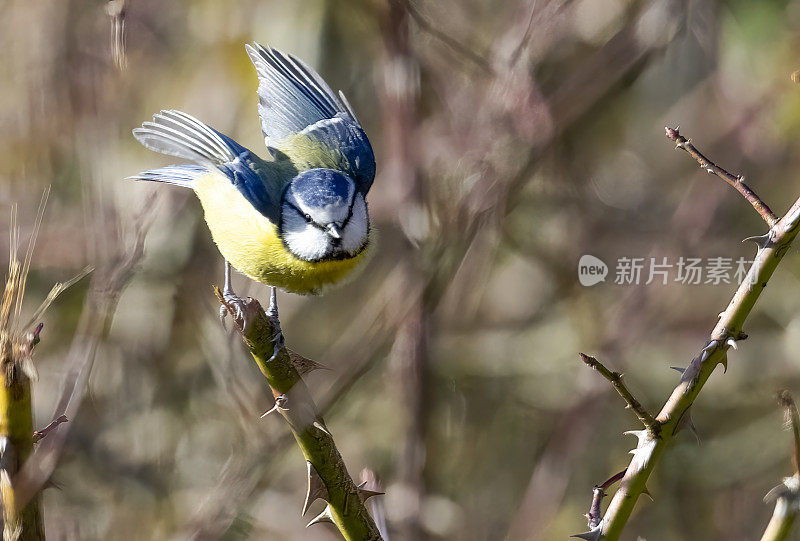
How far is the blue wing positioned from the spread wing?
0.36ft

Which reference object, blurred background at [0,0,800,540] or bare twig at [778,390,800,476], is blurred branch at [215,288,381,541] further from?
blurred background at [0,0,800,540]

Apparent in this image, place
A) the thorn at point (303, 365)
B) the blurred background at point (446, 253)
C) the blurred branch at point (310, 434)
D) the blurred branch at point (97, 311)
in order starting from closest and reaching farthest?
1. the blurred branch at point (310, 434)
2. the thorn at point (303, 365)
3. the blurred branch at point (97, 311)
4. the blurred background at point (446, 253)

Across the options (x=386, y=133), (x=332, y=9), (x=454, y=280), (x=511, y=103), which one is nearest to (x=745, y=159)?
(x=511, y=103)

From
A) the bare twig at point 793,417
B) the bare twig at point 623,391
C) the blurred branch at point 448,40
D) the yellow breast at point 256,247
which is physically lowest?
the bare twig at point 623,391

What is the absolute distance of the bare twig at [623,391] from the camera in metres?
0.63

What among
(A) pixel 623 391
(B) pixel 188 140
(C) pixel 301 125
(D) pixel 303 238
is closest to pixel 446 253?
(C) pixel 301 125

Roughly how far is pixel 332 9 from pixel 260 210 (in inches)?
Result: 44.8

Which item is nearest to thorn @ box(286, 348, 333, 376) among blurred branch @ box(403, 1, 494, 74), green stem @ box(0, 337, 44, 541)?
green stem @ box(0, 337, 44, 541)

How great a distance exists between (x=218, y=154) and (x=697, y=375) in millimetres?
641

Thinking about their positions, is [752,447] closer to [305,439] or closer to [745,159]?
[745,159]

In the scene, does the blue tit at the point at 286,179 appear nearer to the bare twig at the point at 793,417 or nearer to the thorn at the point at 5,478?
the thorn at the point at 5,478

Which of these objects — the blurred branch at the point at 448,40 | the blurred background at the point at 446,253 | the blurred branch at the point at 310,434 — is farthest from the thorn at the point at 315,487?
the blurred branch at the point at 448,40

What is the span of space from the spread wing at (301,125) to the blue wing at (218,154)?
0.36 ft

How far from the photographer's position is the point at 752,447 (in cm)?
215
